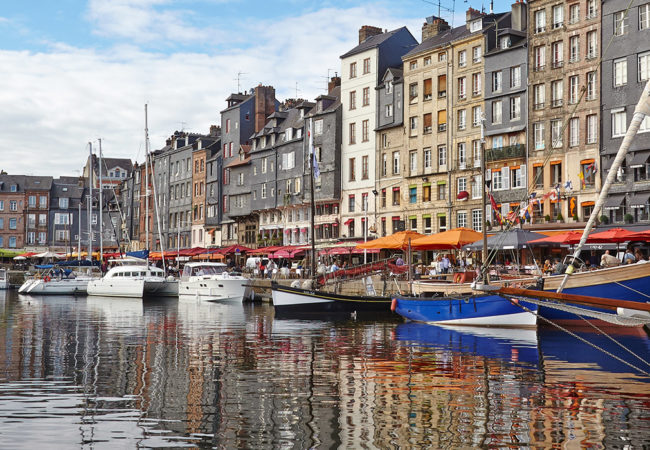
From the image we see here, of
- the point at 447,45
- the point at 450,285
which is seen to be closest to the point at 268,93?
the point at 447,45

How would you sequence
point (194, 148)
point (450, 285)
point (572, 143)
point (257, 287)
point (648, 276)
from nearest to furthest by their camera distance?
point (648, 276), point (450, 285), point (572, 143), point (257, 287), point (194, 148)

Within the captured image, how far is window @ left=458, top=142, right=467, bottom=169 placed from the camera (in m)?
60.5

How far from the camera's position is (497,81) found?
192ft

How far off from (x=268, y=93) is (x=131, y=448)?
8165 centimetres

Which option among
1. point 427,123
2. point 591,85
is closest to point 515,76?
point 591,85

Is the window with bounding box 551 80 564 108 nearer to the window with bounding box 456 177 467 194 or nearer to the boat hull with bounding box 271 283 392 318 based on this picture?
the window with bounding box 456 177 467 194

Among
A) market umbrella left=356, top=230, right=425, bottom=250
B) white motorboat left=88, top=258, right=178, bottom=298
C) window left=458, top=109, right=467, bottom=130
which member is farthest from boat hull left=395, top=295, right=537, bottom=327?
white motorboat left=88, top=258, right=178, bottom=298

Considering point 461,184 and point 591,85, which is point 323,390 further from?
point 461,184

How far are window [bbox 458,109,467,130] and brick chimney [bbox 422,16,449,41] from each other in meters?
10.3

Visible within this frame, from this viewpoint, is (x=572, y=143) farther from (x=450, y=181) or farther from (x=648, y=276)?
(x=648, y=276)

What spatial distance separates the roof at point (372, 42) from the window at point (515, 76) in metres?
16.4

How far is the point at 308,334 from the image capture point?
99.3 ft

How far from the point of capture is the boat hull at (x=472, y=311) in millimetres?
30250

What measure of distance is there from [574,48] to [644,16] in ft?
16.9
